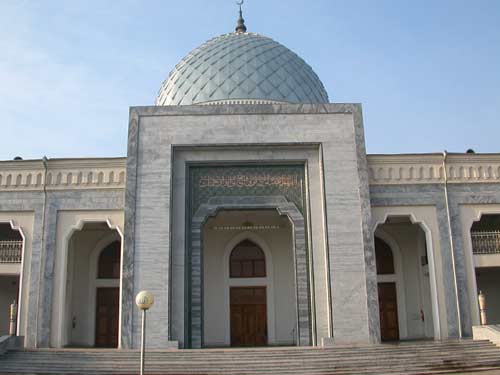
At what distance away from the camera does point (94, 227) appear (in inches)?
663

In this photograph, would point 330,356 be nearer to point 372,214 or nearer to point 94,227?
point 372,214

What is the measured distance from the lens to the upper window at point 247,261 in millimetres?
17250

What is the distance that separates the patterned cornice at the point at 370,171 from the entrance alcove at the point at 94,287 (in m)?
1.89

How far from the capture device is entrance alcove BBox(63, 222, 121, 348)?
55.2 feet

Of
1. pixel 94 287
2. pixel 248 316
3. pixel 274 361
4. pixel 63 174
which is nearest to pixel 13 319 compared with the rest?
pixel 94 287

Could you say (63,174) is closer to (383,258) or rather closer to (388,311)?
(383,258)

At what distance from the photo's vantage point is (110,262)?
693 inches

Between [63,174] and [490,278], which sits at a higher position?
[63,174]

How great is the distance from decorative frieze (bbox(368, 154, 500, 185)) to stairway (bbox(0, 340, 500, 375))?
469 cm

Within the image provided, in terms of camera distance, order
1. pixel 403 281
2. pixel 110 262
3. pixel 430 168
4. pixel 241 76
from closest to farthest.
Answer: pixel 430 168, pixel 403 281, pixel 110 262, pixel 241 76

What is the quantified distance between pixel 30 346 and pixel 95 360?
2934 millimetres

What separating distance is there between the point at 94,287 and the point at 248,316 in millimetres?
4917

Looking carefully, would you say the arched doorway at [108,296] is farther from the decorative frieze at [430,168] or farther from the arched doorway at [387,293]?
the decorative frieze at [430,168]

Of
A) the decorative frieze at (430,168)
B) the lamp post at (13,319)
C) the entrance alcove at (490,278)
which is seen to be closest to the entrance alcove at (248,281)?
the decorative frieze at (430,168)
